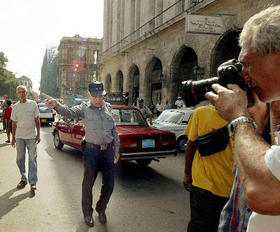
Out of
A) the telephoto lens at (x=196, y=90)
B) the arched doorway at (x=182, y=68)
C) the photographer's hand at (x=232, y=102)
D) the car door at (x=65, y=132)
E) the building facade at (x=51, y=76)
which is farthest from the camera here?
the building facade at (x=51, y=76)

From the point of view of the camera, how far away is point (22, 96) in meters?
5.59

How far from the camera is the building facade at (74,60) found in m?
92.2

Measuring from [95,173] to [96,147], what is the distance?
37 centimetres

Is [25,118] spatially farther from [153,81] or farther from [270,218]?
[153,81]

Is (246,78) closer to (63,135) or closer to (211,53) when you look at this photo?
(63,135)

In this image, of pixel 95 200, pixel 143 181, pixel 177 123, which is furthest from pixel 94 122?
pixel 177 123

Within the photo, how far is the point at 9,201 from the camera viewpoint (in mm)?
4742

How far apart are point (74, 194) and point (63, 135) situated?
453 cm

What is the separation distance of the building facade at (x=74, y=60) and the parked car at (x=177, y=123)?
272 feet

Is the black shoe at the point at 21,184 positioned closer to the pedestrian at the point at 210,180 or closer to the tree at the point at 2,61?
the pedestrian at the point at 210,180

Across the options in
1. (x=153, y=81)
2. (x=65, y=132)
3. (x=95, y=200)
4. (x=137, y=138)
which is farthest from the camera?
(x=153, y=81)

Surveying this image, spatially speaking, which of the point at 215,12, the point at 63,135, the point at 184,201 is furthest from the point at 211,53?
the point at 184,201

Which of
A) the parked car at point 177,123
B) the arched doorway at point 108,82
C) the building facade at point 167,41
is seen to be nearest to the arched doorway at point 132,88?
the building facade at point 167,41

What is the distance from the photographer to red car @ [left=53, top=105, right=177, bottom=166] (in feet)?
21.6
